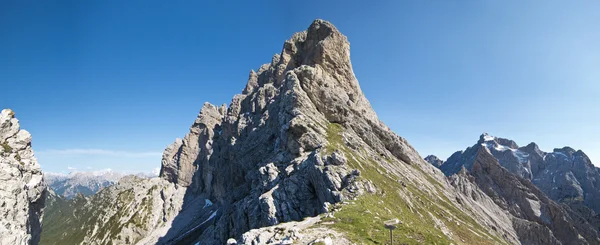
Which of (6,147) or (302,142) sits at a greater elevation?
(302,142)

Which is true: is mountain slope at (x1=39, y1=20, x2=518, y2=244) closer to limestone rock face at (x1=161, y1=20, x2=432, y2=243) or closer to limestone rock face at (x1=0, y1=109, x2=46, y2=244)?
limestone rock face at (x1=161, y1=20, x2=432, y2=243)

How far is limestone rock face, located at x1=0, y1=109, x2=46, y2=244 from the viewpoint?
65.8 metres

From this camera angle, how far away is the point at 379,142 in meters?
106

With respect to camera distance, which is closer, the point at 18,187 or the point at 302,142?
the point at 18,187

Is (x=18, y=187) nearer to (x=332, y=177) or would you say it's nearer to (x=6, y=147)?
(x=6, y=147)

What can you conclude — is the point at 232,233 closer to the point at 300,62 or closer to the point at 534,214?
the point at 300,62

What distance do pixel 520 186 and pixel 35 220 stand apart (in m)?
220

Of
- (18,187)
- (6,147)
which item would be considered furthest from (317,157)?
(6,147)

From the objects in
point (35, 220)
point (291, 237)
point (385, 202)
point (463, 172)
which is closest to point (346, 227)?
point (291, 237)

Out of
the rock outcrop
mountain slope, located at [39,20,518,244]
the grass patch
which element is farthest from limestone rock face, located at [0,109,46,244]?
the rock outcrop

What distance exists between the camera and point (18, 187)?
70812 millimetres

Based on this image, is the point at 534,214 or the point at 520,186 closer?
the point at 534,214

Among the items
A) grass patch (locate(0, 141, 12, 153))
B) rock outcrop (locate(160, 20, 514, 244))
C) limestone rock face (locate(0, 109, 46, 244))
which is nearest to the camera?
rock outcrop (locate(160, 20, 514, 244))

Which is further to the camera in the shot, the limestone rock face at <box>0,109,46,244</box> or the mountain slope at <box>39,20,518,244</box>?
the limestone rock face at <box>0,109,46,244</box>
